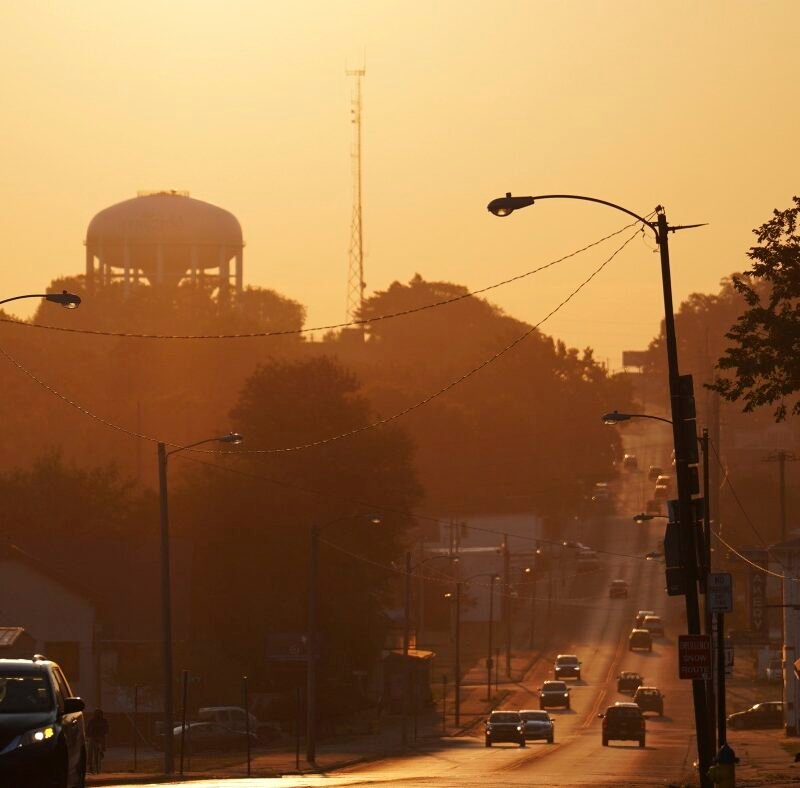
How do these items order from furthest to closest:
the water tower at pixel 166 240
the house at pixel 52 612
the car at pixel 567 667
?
the water tower at pixel 166 240 < the car at pixel 567 667 < the house at pixel 52 612

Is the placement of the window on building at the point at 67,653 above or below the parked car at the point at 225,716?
above

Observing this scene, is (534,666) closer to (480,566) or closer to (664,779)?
(480,566)

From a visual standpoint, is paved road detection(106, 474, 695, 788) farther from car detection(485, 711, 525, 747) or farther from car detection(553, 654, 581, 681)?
car detection(553, 654, 581, 681)

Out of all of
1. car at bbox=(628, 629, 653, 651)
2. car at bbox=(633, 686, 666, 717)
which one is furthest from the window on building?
car at bbox=(628, 629, 653, 651)

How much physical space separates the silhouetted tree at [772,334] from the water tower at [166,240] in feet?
484

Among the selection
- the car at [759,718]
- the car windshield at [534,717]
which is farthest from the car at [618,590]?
the car windshield at [534,717]

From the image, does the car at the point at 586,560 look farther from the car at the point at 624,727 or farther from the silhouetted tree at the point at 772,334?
the silhouetted tree at the point at 772,334

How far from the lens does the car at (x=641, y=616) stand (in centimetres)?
11938

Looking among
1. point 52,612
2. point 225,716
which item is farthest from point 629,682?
point 52,612

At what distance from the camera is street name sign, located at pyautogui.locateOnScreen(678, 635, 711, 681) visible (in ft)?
102

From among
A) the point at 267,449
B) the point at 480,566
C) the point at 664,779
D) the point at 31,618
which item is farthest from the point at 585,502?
the point at 664,779

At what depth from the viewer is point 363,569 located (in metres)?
84.9

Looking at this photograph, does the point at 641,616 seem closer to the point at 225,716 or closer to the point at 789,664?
the point at 789,664

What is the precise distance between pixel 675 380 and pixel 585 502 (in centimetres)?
12891
